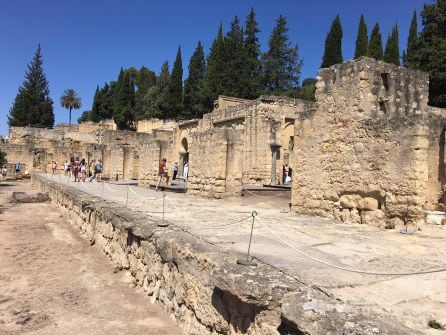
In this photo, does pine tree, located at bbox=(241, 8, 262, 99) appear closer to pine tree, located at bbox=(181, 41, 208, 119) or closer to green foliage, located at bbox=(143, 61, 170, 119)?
pine tree, located at bbox=(181, 41, 208, 119)

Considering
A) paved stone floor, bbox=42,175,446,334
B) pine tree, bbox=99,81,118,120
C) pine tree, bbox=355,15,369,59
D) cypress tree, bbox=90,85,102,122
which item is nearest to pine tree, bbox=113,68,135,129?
pine tree, bbox=99,81,118,120

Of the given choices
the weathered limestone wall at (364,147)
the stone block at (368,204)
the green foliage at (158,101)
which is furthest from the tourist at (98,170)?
the green foliage at (158,101)

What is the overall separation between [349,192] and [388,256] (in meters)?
3.13

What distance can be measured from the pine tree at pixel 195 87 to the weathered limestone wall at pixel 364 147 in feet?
120

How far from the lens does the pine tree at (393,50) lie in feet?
137

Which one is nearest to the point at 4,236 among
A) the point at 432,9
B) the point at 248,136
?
the point at 248,136

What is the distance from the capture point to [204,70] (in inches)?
2031

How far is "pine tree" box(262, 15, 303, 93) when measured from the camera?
46438 millimetres

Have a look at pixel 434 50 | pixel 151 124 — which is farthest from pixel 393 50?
pixel 151 124

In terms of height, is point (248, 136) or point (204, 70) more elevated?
point (204, 70)

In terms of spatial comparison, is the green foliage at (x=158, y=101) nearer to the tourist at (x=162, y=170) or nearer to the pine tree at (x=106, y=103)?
the pine tree at (x=106, y=103)

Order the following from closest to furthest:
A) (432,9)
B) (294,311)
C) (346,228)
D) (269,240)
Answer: (294,311) < (269,240) < (346,228) < (432,9)

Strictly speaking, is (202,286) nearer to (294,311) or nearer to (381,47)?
(294,311)

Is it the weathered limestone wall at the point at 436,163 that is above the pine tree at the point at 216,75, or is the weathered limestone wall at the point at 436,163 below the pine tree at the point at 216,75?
below
